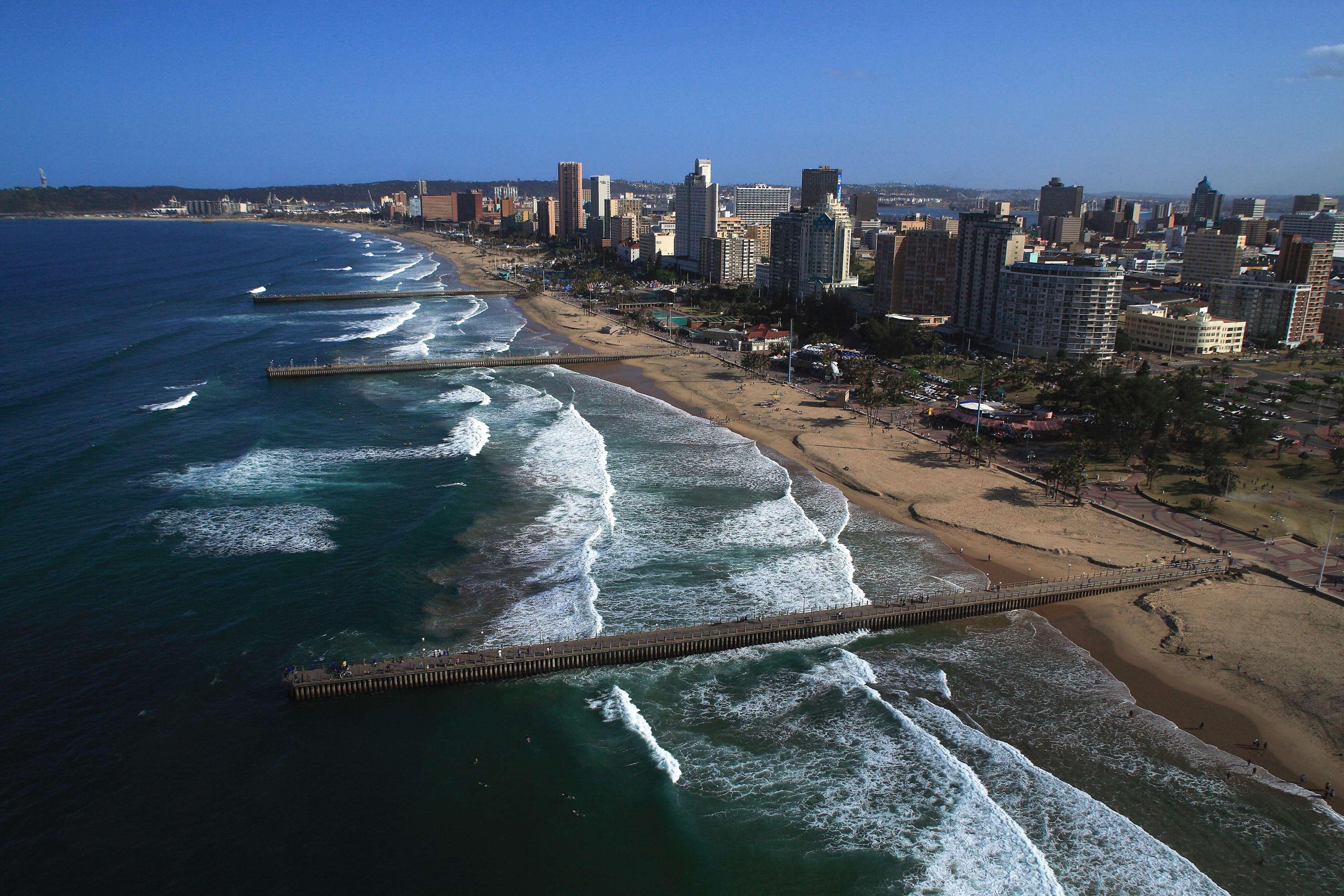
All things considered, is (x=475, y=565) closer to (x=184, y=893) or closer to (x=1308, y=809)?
(x=184, y=893)

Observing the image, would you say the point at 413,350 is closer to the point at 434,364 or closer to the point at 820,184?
the point at 434,364

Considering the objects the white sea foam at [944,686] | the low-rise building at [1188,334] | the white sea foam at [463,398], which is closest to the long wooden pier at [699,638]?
the white sea foam at [944,686]

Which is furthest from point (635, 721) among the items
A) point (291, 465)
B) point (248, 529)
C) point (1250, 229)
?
point (1250, 229)

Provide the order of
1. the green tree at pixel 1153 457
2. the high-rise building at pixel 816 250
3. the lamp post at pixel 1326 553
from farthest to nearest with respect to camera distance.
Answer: the high-rise building at pixel 816 250, the green tree at pixel 1153 457, the lamp post at pixel 1326 553

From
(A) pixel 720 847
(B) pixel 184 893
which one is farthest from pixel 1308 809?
(B) pixel 184 893

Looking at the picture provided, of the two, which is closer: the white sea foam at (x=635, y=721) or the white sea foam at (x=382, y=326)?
the white sea foam at (x=635, y=721)

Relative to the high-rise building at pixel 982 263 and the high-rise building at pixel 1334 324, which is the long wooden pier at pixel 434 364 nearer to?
the high-rise building at pixel 982 263
